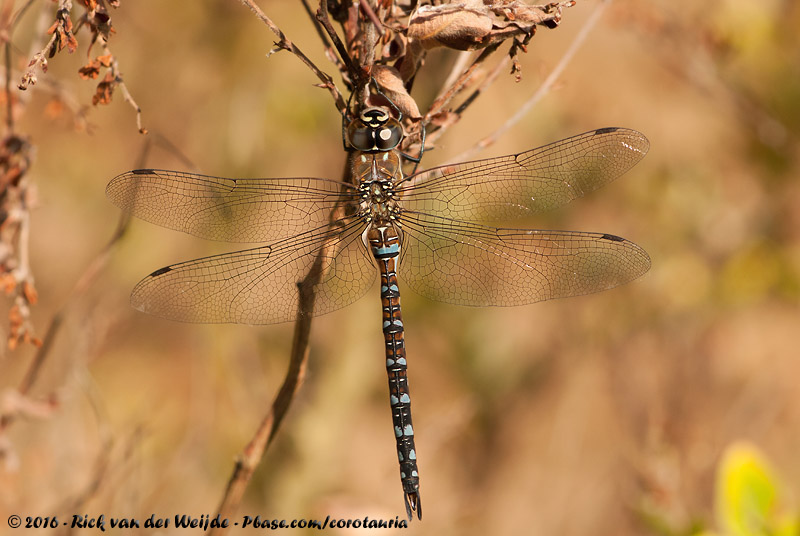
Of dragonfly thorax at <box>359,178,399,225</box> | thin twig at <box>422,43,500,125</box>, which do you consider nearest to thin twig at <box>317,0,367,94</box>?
thin twig at <box>422,43,500,125</box>

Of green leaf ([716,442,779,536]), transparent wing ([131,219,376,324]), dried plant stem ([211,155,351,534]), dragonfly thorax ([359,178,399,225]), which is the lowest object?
green leaf ([716,442,779,536])

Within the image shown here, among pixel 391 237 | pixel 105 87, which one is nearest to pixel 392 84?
pixel 105 87

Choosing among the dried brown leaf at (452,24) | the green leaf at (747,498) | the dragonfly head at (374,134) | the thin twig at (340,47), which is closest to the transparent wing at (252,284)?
the dragonfly head at (374,134)

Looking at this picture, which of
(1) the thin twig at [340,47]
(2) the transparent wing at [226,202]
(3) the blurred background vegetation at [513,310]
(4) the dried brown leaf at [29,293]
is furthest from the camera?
(3) the blurred background vegetation at [513,310]

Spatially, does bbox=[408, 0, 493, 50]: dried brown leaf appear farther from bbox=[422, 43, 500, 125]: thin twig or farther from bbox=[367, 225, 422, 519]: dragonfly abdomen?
bbox=[367, 225, 422, 519]: dragonfly abdomen

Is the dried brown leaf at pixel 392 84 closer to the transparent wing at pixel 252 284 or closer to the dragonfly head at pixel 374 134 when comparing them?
the dragonfly head at pixel 374 134

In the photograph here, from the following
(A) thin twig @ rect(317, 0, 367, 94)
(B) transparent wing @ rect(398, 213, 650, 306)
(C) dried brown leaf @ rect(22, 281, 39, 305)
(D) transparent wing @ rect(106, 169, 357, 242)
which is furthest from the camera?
(B) transparent wing @ rect(398, 213, 650, 306)
